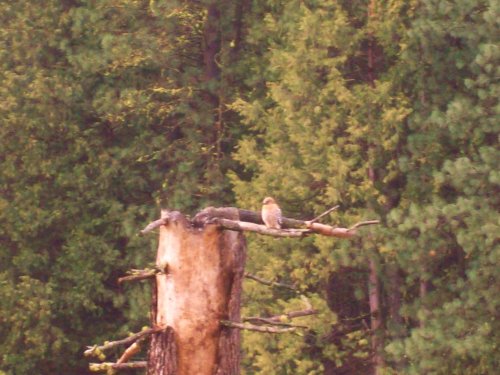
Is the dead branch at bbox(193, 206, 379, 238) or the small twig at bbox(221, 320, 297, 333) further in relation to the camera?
the small twig at bbox(221, 320, 297, 333)

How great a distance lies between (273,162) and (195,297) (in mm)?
11821

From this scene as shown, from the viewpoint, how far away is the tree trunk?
292 inches

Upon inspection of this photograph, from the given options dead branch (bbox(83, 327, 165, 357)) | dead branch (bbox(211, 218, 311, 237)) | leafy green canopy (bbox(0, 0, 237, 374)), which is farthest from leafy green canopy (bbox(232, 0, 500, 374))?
dead branch (bbox(83, 327, 165, 357))

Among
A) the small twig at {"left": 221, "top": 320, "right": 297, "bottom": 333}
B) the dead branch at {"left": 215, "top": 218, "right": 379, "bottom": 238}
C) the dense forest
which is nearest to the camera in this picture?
the dead branch at {"left": 215, "top": 218, "right": 379, "bottom": 238}

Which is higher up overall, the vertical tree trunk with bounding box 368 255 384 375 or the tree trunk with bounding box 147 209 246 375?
the vertical tree trunk with bounding box 368 255 384 375

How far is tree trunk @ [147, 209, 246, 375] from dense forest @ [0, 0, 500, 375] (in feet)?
29.8

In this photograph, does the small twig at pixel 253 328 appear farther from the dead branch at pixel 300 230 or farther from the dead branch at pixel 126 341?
the dead branch at pixel 300 230

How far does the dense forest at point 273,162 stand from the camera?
16.9 metres

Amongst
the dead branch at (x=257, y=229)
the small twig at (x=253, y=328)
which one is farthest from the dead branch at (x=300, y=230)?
the small twig at (x=253, y=328)

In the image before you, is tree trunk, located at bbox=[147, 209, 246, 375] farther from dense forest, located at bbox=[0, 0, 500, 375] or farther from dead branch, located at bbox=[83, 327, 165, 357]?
dense forest, located at bbox=[0, 0, 500, 375]

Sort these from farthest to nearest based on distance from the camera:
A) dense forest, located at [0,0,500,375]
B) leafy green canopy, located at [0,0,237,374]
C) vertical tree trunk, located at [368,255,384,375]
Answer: leafy green canopy, located at [0,0,237,374]
vertical tree trunk, located at [368,255,384,375]
dense forest, located at [0,0,500,375]

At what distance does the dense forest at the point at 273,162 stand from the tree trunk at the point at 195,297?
9093mm

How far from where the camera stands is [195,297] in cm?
741

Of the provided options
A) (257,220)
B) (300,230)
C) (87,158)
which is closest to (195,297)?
(300,230)
